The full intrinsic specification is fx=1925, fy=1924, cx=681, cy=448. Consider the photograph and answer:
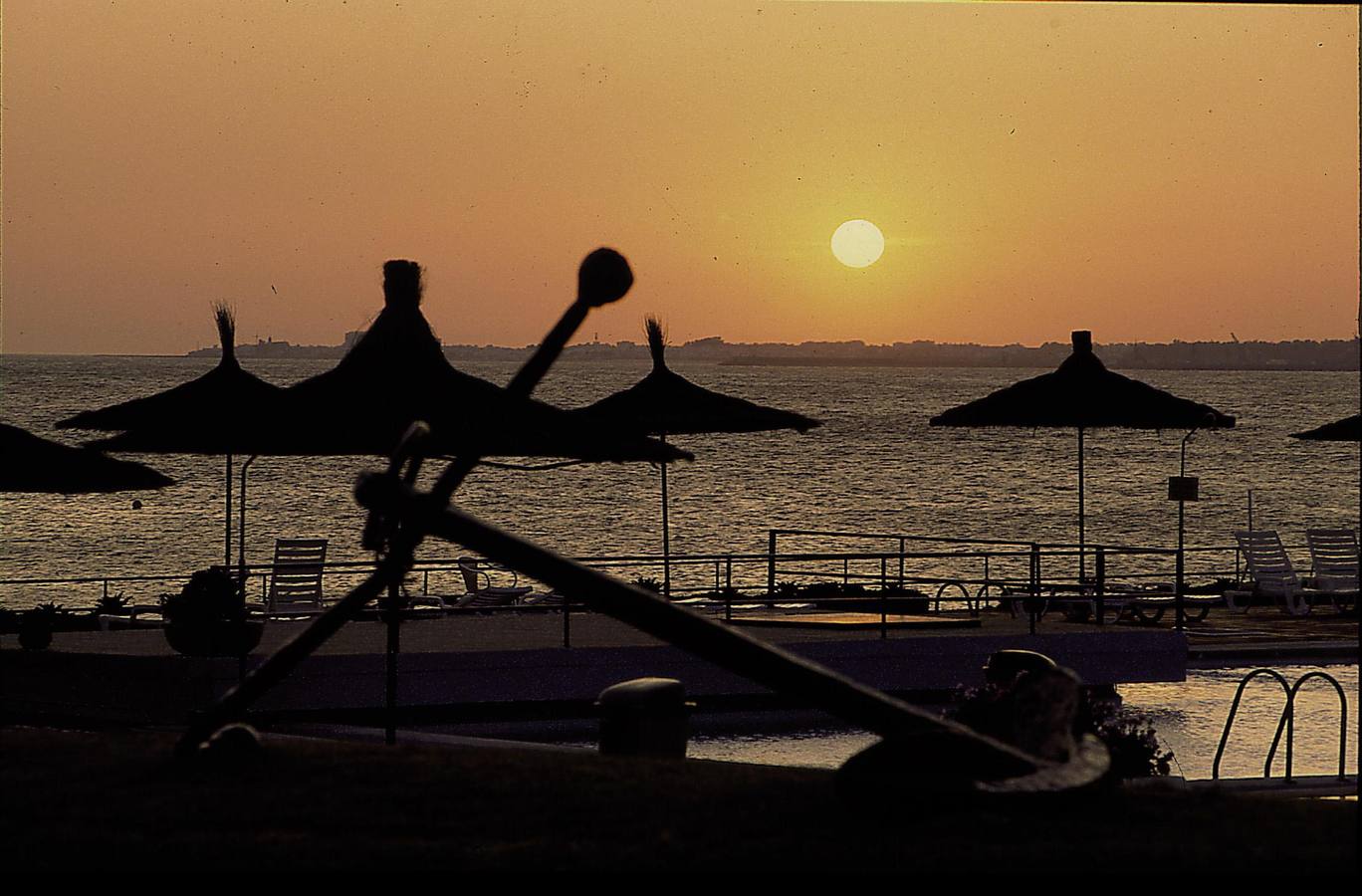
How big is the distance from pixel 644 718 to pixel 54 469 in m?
5.92

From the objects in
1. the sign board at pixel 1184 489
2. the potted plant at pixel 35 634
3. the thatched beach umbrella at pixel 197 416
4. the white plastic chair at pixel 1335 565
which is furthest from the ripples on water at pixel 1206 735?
the white plastic chair at pixel 1335 565

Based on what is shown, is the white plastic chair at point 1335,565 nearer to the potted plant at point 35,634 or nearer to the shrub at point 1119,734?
the shrub at point 1119,734

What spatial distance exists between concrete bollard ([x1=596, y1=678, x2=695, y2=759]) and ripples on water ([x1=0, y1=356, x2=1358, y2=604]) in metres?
47.3

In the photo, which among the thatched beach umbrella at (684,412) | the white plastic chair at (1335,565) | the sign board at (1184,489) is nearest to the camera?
the thatched beach umbrella at (684,412)

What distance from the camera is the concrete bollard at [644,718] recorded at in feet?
26.6

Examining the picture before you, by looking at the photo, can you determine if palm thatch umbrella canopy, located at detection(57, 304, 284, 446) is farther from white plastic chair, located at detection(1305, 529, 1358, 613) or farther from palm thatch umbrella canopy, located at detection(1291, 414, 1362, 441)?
white plastic chair, located at detection(1305, 529, 1358, 613)

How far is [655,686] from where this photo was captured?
823cm

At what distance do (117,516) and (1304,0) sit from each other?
8562 cm

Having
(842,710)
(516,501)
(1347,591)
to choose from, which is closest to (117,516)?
(516,501)

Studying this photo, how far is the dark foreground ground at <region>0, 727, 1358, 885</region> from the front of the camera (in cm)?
401

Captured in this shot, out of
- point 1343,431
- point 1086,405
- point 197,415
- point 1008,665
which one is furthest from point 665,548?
point 1008,665

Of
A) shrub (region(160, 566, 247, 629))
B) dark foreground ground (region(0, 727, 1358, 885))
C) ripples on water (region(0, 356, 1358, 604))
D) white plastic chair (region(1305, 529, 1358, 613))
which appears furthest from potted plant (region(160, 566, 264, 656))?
ripples on water (region(0, 356, 1358, 604))

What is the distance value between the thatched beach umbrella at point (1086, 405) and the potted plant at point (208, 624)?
23.0 feet

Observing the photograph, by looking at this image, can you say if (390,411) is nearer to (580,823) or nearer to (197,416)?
(197,416)
